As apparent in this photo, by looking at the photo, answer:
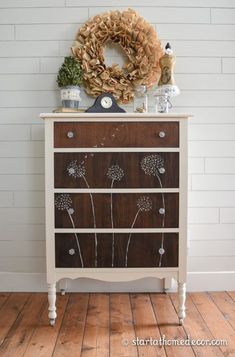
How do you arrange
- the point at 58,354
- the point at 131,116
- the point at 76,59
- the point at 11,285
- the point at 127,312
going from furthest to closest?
1. the point at 11,285
2. the point at 76,59
3. the point at 127,312
4. the point at 131,116
5. the point at 58,354

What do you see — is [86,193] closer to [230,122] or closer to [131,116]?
[131,116]

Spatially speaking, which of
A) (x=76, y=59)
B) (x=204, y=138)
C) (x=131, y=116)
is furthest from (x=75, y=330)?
(x=76, y=59)

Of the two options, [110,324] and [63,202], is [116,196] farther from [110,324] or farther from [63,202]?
[110,324]

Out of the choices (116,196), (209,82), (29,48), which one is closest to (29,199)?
(116,196)

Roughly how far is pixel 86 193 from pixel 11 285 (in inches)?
39.1

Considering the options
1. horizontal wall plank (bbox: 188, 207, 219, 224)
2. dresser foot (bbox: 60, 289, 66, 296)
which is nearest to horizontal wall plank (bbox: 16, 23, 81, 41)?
horizontal wall plank (bbox: 188, 207, 219, 224)

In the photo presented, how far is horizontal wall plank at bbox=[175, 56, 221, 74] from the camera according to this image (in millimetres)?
2400

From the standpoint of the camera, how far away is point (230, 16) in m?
Result: 2.40

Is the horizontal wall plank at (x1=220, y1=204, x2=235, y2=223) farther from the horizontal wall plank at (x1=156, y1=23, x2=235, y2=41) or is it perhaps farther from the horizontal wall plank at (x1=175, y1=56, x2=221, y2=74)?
the horizontal wall plank at (x1=156, y1=23, x2=235, y2=41)

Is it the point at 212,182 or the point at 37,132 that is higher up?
the point at 37,132

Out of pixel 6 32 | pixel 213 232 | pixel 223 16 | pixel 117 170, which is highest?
pixel 223 16

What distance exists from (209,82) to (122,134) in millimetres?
857

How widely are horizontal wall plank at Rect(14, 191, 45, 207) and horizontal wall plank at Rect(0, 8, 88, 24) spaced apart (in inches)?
44.1

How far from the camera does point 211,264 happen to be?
2.49 metres
